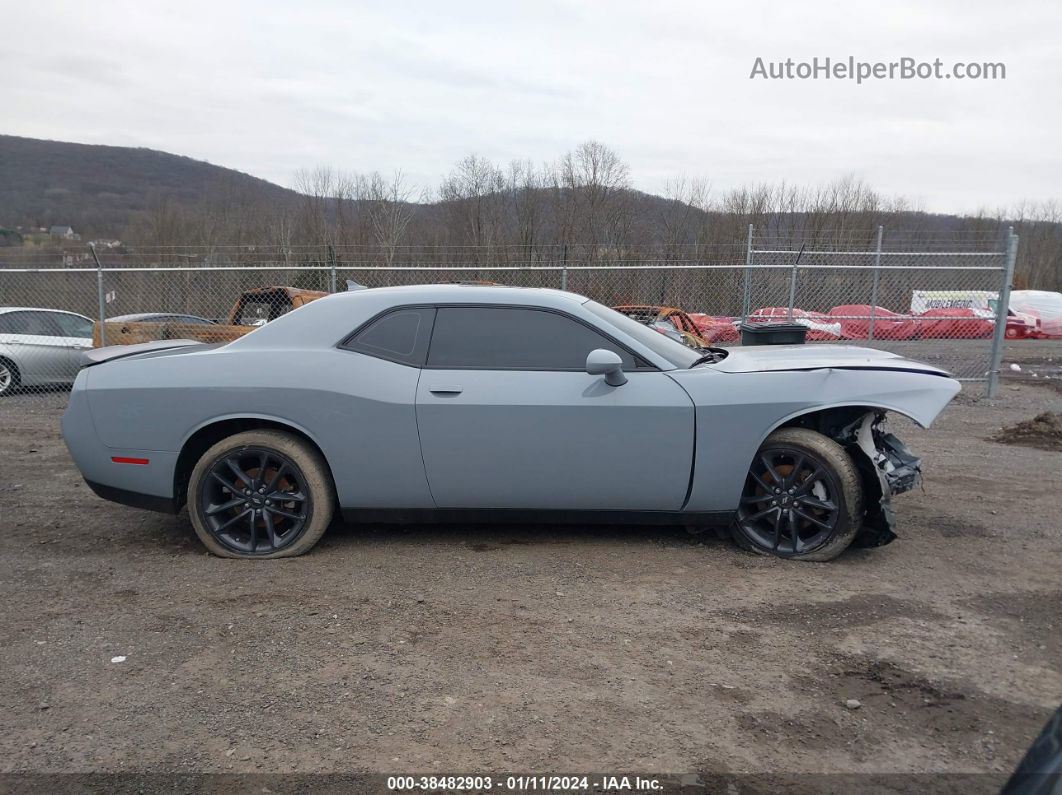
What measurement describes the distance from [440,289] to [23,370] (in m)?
9.84

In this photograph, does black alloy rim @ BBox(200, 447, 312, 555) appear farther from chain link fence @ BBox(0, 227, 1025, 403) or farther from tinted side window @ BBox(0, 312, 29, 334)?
tinted side window @ BBox(0, 312, 29, 334)

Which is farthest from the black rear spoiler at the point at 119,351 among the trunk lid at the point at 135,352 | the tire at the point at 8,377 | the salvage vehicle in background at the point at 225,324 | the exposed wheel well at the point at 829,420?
the tire at the point at 8,377

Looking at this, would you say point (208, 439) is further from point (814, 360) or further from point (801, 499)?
point (814, 360)

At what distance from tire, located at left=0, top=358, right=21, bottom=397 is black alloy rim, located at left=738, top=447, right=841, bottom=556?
11501 millimetres

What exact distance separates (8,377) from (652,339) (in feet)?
36.0

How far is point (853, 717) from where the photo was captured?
2832 mm

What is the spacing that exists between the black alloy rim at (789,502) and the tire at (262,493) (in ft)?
8.18

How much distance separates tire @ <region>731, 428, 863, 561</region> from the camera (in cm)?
430

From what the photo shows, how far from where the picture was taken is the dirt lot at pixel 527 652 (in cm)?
266

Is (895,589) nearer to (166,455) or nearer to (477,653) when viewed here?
(477,653)

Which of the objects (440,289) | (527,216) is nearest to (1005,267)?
(440,289)

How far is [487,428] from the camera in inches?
170

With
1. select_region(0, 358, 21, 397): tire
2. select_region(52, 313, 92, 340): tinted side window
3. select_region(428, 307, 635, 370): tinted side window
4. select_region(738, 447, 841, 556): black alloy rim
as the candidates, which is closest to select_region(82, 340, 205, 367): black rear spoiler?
select_region(428, 307, 635, 370): tinted side window

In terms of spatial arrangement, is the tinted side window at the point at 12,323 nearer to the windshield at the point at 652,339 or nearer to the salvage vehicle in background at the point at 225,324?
the salvage vehicle in background at the point at 225,324
